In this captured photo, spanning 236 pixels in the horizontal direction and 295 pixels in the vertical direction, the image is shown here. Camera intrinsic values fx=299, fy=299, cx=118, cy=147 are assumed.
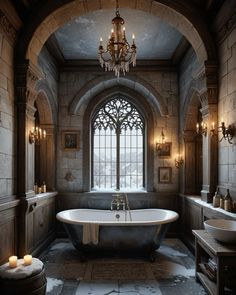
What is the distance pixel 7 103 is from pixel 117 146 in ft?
11.0

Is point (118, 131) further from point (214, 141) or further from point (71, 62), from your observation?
point (214, 141)

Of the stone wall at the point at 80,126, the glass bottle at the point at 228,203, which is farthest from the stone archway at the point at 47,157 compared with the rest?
the glass bottle at the point at 228,203

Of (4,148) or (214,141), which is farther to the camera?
(214,141)

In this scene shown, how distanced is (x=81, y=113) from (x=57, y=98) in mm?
584

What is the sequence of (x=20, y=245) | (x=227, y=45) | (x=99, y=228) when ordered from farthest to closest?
(x=99, y=228), (x=20, y=245), (x=227, y=45)

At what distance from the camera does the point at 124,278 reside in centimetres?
384

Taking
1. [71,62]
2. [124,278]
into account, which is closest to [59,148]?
[71,62]

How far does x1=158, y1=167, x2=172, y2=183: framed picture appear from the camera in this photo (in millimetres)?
6215

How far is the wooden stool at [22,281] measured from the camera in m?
2.79

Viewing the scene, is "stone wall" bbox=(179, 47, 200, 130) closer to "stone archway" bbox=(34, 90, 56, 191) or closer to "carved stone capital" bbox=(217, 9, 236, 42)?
"carved stone capital" bbox=(217, 9, 236, 42)

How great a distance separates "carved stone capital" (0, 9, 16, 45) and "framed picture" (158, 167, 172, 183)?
3762 millimetres

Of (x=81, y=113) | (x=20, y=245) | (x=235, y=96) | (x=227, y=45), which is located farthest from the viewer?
(x=81, y=113)

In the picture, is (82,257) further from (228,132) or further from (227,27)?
(227,27)

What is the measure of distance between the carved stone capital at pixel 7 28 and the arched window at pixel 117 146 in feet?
9.96
